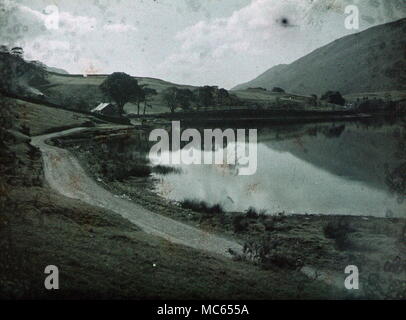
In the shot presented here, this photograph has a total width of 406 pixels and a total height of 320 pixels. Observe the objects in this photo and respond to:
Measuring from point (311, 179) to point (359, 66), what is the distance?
6884cm

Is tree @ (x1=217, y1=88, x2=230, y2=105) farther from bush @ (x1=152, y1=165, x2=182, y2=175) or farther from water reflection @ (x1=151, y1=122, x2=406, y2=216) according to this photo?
bush @ (x1=152, y1=165, x2=182, y2=175)

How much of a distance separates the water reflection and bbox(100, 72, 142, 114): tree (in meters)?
8.54

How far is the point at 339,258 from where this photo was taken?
1784 cm

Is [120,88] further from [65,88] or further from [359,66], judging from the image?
[359,66]

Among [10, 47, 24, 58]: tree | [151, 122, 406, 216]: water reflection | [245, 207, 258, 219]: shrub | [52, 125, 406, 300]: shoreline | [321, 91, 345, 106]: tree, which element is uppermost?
[321, 91, 345, 106]: tree

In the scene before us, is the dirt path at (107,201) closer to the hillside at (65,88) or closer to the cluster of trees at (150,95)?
the hillside at (65,88)

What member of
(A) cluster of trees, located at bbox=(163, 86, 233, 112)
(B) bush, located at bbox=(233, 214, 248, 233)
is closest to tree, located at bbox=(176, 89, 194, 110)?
(A) cluster of trees, located at bbox=(163, 86, 233, 112)

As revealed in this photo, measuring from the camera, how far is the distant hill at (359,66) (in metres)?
14.3

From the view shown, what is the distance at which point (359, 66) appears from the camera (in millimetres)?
91125

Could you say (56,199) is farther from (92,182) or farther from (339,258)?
(339,258)

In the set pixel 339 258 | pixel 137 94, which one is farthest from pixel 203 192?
pixel 339 258

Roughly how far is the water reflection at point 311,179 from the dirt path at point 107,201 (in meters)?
6.08

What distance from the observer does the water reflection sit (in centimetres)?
2712

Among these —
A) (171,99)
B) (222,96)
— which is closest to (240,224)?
(171,99)
